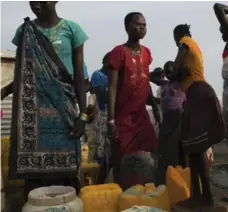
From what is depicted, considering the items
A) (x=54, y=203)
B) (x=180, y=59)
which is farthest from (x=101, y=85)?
(x=54, y=203)

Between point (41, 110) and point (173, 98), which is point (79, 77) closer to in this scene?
point (41, 110)

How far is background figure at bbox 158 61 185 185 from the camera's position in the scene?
455cm

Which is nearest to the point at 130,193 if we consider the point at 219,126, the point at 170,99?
the point at 219,126

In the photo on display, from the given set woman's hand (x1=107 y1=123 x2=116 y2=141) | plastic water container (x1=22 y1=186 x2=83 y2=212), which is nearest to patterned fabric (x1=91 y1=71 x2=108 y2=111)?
woman's hand (x1=107 y1=123 x2=116 y2=141)

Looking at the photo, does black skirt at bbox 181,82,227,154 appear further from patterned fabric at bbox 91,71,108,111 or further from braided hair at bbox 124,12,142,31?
patterned fabric at bbox 91,71,108,111

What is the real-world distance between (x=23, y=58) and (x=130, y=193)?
1.25 meters

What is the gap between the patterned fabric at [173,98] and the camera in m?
4.88

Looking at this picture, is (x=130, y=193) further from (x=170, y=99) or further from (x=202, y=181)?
(x=170, y=99)

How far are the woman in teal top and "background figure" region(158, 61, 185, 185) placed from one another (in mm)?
1755

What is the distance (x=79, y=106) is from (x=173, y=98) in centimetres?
225

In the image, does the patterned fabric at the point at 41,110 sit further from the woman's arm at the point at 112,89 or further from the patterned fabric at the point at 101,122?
the patterned fabric at the point at 101,122

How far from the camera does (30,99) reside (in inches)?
111

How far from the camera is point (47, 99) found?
2854 mm

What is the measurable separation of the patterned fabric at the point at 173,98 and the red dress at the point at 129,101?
54.0 inches
